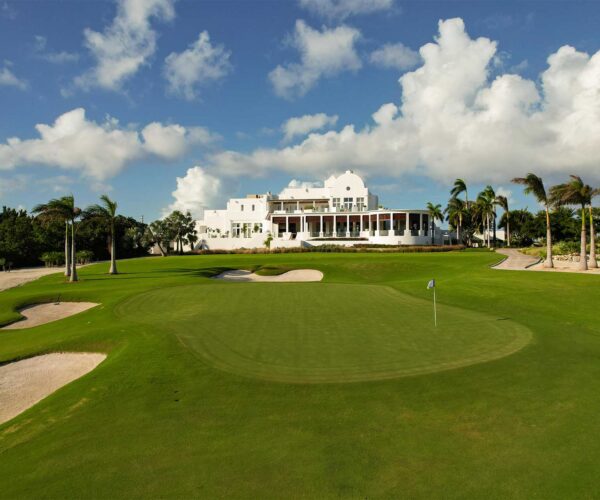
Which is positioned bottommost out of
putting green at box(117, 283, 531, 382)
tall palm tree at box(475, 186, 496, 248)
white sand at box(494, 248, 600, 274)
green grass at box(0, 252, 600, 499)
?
green grass at box(0, 252, 600, 499)

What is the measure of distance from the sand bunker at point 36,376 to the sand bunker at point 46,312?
9.12 meters

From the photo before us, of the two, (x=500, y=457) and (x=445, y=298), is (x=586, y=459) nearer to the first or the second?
(x=500, y=457)

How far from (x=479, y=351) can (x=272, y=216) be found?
248 feet

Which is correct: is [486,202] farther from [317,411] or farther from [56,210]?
[317,411]

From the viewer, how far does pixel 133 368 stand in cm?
1167

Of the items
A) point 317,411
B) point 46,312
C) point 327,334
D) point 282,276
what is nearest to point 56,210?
point 46,312

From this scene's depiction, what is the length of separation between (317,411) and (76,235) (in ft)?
243

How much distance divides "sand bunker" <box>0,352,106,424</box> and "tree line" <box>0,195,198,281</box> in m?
24.4

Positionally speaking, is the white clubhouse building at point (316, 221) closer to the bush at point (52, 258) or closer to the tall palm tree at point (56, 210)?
the bush at point (52, 258)

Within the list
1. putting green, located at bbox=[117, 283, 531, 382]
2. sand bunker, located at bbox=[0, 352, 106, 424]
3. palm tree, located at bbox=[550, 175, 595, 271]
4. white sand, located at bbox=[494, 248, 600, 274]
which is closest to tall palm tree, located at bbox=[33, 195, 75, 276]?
putting green, located at bbox=[117, 283, 531, 382]

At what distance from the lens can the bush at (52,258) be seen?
6144cm

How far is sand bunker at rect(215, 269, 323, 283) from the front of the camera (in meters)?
40.8

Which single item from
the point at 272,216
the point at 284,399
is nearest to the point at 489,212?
the point at 272,216

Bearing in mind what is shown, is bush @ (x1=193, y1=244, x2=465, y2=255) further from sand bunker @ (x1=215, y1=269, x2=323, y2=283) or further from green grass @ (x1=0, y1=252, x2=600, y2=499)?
green grass @ (x1=0, y1=252, x2=600, y2=499)
